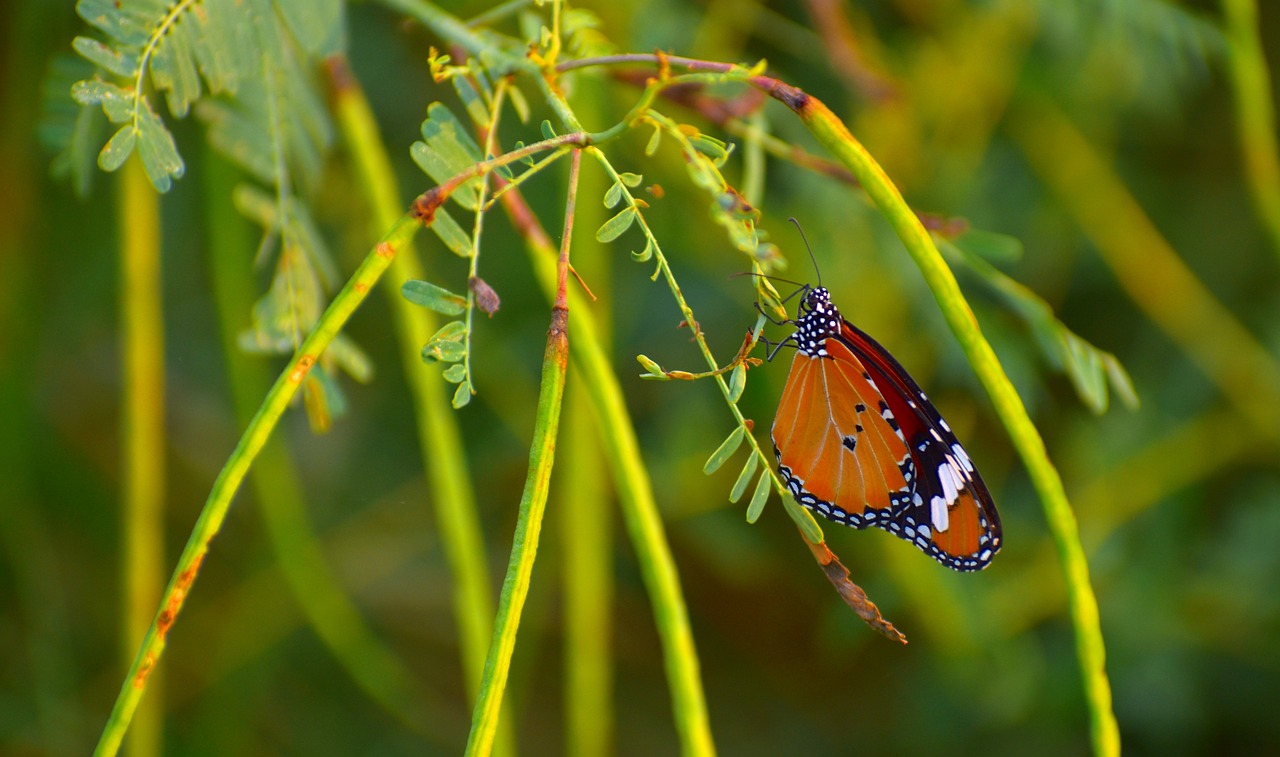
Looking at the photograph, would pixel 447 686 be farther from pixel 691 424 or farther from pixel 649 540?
pixel 649 540

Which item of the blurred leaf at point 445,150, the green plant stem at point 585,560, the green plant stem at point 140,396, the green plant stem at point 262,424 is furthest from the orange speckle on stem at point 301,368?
the green plant stem at point 140,396

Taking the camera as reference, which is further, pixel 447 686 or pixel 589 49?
pixel 447 686

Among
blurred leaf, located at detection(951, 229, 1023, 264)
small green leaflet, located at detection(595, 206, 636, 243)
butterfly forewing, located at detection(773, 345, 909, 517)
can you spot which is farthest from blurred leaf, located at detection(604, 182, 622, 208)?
blurred leaf, located at detection(951, 229, 1023, 264)

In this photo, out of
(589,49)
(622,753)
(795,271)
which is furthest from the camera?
(622,753)

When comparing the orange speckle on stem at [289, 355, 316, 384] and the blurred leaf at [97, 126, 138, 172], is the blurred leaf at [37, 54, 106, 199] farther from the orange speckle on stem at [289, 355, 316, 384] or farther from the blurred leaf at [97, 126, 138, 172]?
the orange speckle on stem at [289, 355, 316, 384]

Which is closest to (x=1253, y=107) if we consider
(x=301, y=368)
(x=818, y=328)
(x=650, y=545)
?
(x=818, y=328)

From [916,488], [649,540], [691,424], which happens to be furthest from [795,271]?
[649,540]

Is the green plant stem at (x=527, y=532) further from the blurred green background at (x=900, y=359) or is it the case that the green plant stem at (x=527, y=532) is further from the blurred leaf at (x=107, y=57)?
the blurred green background at (x=900, y=359)
